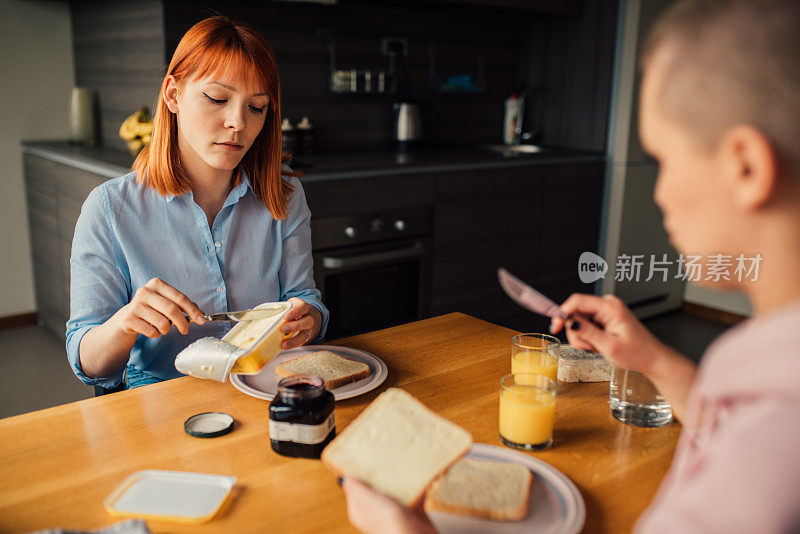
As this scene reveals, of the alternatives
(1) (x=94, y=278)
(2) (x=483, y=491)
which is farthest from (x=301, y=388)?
(1) (x=94, y=278)

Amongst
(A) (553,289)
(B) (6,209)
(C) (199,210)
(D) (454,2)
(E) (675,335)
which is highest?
(D) (454,2)

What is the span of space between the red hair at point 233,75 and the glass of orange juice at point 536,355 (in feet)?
2.24

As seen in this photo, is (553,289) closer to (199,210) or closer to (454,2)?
(454,2)

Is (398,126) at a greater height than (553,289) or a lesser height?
greater

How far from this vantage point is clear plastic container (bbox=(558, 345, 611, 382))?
1194 millimetres

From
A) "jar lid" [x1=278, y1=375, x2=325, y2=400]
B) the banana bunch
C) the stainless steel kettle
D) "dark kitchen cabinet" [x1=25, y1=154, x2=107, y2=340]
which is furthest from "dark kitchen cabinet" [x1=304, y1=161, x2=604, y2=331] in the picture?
"jar lid" [x1=278, y1=375, x2=325, y2=400]

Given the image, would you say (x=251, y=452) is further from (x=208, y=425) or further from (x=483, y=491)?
(x=483, y=491)

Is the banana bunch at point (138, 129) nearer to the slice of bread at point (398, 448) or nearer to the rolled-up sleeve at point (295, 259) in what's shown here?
the rolled-up sleeve at point (295, 259)

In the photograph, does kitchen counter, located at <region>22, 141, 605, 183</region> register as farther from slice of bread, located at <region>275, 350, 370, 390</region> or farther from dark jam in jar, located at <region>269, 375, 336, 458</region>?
dark jam in jar, located at <region>269, 375, 336, 458</region>

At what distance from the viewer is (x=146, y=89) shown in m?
2.77

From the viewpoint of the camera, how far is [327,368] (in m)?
1.16

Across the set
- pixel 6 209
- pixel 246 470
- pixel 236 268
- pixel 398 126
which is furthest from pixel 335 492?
pixel 6 209

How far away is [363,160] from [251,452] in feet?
6.85

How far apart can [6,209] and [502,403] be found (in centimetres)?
311
